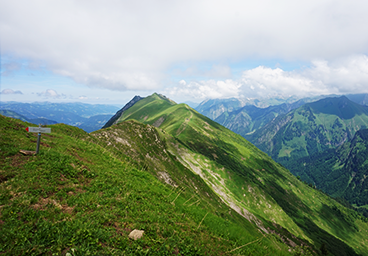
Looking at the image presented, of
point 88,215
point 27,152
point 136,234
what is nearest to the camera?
point 136,234

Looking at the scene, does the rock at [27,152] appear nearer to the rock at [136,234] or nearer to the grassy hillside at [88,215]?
the grassy hillside at [88,215]

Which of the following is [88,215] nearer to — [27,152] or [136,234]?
[136,234]

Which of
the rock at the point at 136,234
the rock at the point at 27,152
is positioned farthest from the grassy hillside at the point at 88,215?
the rock at the point at 27,152

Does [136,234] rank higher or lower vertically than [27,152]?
lower

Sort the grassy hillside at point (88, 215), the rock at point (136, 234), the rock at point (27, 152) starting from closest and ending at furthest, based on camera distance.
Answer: the grassy hillside at point (88, 215), the rock at point (136, 234), the rock at point (27, 152)

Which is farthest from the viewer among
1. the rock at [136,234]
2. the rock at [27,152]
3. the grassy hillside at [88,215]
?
the rock at [27,152]

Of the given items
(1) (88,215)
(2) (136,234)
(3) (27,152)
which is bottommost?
(2) (136,234)

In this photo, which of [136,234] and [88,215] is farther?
[88,215]

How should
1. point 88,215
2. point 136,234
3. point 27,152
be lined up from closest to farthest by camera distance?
point 136,234
point 88,215
point 27,152

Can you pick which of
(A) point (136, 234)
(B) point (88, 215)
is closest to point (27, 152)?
(B) point (88, 215)

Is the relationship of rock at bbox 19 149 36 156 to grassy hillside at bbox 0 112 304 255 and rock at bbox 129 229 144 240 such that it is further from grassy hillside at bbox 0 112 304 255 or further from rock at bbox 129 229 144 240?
rock at bbox 129 229 144 240

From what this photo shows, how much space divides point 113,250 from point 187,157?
417 ft

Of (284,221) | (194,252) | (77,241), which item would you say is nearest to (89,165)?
(77,241)

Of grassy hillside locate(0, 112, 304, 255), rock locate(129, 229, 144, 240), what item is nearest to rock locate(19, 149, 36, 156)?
grassy hillside locate(0, 112, 304, 255)
